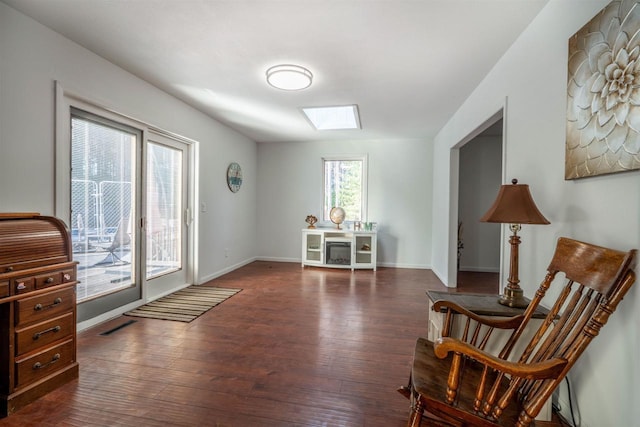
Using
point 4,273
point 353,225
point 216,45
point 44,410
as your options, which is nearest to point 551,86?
point 216,45

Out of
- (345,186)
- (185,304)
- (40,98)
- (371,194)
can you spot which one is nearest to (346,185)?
(345,186)

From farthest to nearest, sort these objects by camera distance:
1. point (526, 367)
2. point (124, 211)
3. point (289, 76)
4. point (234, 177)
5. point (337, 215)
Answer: point (337, 215) → point (234, 177) → point (124, 211) → point (289, 76) → point (526, 367)

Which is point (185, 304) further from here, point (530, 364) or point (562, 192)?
point (562, 192)

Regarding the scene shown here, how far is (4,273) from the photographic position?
159cm

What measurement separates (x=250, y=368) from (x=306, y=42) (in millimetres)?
2499

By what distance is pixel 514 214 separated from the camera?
1.62 meters

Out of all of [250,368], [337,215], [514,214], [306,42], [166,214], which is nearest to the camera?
[514,214]

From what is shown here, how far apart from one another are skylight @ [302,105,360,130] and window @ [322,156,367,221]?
1072 millimetres

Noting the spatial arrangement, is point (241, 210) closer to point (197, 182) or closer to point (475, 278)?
point (197, 182)

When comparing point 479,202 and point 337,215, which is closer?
point 479,202

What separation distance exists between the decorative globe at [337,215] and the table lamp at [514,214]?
12.9 feet

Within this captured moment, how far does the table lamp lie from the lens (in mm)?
1597

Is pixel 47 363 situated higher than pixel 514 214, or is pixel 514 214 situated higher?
pixel 514 214

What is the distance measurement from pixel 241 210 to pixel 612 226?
16.9ft
